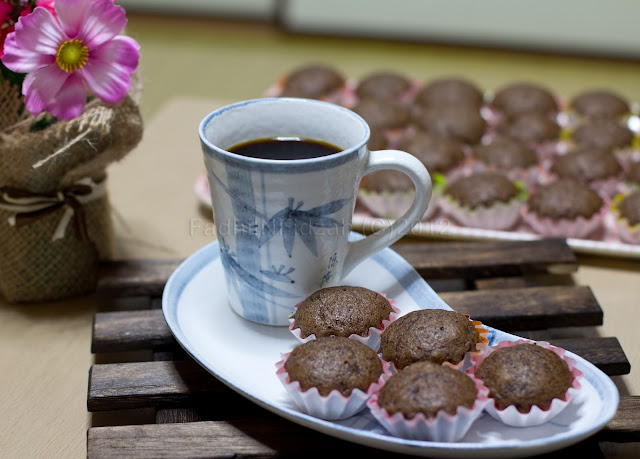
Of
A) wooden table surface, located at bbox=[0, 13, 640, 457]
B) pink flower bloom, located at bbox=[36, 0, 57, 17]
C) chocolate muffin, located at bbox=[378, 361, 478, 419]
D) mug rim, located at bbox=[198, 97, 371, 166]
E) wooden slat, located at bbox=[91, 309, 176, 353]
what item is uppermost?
pink flower bloom, located at bbox=[36, 0, 57, 17]

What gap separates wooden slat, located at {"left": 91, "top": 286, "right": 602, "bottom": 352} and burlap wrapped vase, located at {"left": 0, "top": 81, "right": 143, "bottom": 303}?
0.15m

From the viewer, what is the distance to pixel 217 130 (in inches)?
34.5

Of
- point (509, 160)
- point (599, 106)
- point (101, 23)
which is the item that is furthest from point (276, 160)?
point (599, 106)

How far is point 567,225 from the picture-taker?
1291 mm

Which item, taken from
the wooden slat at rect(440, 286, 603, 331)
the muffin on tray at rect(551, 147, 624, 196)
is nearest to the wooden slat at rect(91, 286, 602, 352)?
the wooden slat at rect(440, 286, 603, 331)

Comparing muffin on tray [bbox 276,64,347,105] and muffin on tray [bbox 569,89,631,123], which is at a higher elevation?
muffin on tray [bbox 569,89,631,123]

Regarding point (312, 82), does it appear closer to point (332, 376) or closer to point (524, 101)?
point (524, 101)

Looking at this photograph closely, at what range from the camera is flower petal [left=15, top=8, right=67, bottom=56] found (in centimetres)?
83

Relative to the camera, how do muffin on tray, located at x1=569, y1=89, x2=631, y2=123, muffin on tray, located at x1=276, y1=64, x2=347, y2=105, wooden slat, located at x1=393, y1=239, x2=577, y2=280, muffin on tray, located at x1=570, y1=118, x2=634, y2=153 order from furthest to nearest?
1. muffin on tray, located at x1=276, y1=64, x2=347, y2=105
2. muffin on tray, located at x1=569, y1=89, x2=631, y2=123
3. muffin on tray, located at x1=570, y1=118, x2=634, y2=153
4. wooden slat, located at x1=393, y1=239, x2=577, y2=280

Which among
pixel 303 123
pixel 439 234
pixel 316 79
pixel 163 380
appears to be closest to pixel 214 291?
pixel 163 380

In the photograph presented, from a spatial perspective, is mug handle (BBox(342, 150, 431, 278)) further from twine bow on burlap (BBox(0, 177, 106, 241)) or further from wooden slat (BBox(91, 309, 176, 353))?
twine bow on burlap (BBox(0, 177, 106, 241))

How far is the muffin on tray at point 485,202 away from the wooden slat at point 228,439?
595 mm

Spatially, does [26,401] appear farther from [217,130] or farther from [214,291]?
[217,130]

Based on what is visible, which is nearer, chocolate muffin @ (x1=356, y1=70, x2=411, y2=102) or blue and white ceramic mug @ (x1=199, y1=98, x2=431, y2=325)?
blue and white ceramic mug @ (x1=199, y1=98, x2=431, y2=325)
